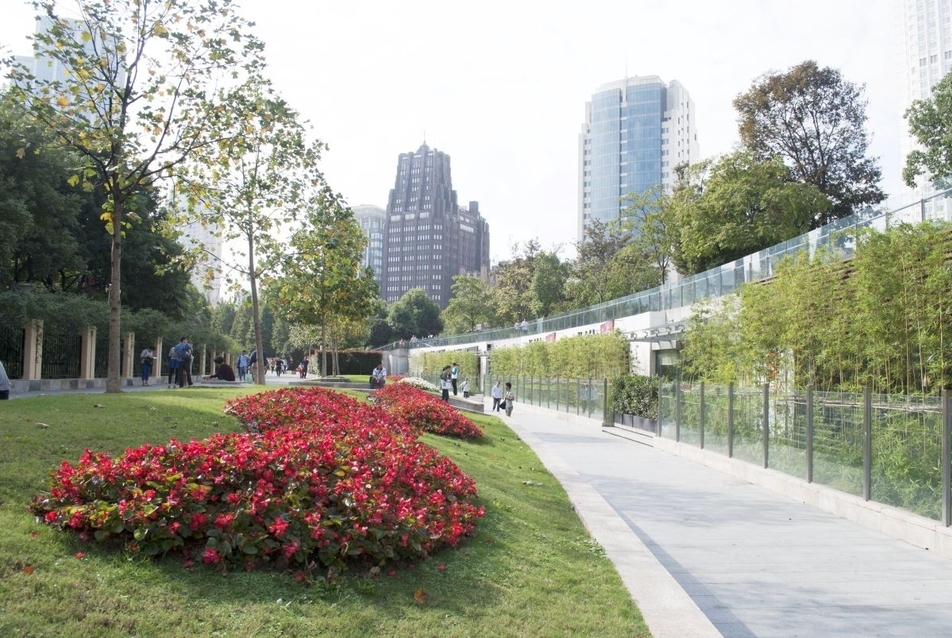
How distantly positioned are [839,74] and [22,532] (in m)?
42.4

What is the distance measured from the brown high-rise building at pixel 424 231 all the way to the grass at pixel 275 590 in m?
150

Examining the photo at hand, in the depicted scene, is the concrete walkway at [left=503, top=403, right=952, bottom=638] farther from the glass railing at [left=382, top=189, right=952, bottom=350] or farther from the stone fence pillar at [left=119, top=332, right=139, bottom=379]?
the stone fence pillar at [left=119, top=332, right=139, bottom=379]

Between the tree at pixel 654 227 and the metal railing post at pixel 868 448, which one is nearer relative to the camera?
the metal railing post at pixel 868 448

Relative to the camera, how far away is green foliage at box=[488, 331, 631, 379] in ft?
104

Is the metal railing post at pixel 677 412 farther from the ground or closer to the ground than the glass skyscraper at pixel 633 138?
closer to the ground

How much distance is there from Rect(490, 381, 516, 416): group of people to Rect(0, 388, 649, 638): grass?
22716 mm

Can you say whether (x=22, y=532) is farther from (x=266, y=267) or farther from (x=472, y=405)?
(x=472, y=405)

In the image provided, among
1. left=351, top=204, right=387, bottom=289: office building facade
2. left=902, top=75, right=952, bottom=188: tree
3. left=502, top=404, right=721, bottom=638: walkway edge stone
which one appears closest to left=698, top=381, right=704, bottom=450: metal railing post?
left=502, top=404, right=721, bottom=638: walkway edge stone

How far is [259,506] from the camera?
4.67 meters

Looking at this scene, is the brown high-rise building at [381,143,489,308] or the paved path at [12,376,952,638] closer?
the paved path at [12,376,952,638]

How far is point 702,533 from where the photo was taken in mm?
8508

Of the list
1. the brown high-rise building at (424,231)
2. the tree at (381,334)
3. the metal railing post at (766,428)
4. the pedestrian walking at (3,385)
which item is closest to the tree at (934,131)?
the metal railing post at (766,428)

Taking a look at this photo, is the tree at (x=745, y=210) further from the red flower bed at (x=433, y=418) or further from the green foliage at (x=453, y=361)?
the red flower bed at (x=433, y=418)

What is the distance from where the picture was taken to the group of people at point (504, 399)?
2936 centimetres
